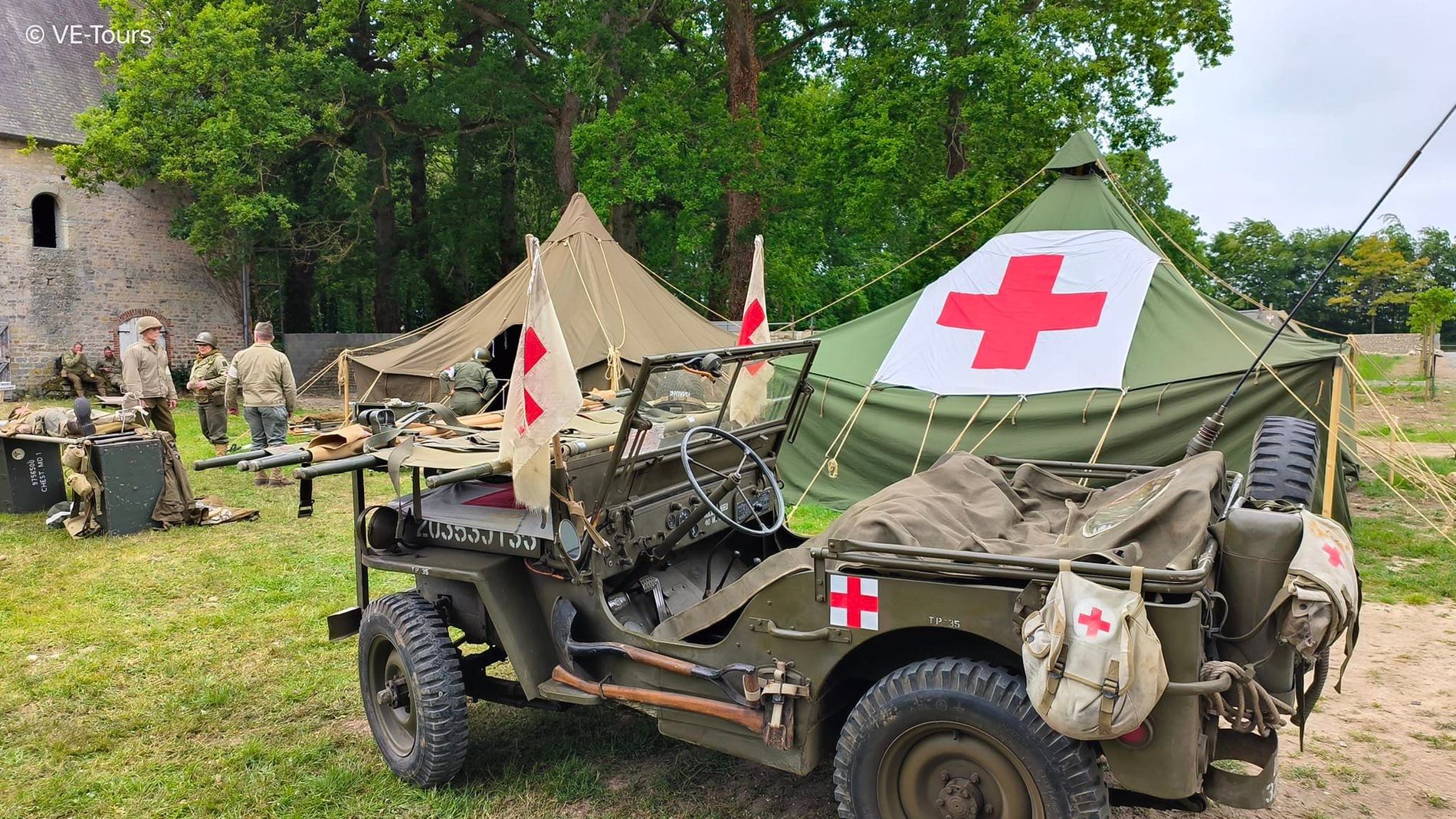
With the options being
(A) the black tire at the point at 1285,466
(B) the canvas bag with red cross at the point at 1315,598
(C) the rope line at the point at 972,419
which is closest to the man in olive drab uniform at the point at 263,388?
(C) the rope line at the point at 972,419

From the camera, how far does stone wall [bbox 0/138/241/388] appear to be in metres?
23.1

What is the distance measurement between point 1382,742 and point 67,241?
27.5 meters

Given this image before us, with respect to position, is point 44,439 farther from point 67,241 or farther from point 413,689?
point 67,241

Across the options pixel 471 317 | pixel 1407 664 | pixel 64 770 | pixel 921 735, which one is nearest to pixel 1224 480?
pixel 921 735

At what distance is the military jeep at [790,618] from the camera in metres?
2.75

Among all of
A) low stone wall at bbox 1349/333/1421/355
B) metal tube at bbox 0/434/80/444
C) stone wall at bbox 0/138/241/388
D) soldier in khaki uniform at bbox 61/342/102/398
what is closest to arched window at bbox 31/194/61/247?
stone wall at bbox 0/138/241/388

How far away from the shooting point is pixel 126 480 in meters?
8.39

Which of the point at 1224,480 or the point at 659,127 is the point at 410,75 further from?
the point at 1224,480

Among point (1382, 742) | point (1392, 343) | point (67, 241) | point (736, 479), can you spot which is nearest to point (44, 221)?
point (67, 241)

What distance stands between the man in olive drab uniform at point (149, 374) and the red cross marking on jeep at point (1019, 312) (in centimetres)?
796

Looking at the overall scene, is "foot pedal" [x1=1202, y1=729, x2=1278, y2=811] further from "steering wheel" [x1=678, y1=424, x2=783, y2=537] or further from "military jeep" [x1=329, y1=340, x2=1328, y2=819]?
"steering wheel" [x1=678, y1=424, x2=783, y2=537]

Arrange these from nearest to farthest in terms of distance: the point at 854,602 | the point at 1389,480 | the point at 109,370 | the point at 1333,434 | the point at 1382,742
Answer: the point at 854,602 < the point at 1382,742 < the point at 1333,434 < the point at 1389,480 < the point at 109,370

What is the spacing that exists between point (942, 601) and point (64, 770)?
3.75 metres

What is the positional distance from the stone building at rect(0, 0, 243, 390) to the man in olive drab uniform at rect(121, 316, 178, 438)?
15.9 m
